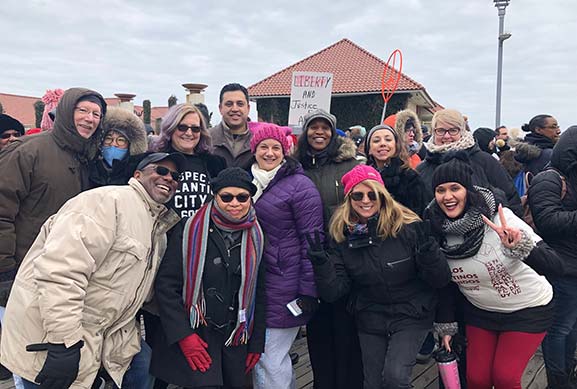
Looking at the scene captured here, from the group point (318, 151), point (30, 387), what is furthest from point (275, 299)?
point (30, 387)

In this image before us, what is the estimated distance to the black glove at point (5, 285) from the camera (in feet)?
9.67

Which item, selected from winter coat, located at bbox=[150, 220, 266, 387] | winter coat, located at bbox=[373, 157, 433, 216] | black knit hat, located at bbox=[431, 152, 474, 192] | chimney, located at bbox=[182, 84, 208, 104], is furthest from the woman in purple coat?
chimney, located at bbox=[182, 84, 208, 104]

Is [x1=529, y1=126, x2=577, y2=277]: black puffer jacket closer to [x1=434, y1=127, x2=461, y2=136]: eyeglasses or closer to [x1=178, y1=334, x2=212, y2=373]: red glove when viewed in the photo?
[x1=434, y1=127, x2=461, y2=136]: eyeglasses

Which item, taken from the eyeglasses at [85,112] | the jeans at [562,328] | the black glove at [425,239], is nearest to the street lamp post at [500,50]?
the jeans at [562,328]

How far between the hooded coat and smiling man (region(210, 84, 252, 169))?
29.2 inches

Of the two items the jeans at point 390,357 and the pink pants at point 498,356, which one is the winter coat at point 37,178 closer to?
the jeans at point 390,357

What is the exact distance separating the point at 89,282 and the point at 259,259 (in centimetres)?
103

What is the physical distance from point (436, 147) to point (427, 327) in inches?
61.4

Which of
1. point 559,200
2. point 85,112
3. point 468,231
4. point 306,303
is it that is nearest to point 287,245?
point 306,303

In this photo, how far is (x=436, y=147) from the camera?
12.7 ft

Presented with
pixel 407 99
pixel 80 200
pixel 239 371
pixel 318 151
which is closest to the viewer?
pixel 80 200

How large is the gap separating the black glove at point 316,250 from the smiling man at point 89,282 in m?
0.92

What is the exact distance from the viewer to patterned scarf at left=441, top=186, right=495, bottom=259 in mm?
2945

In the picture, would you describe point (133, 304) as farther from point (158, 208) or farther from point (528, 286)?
point (528, 286)
